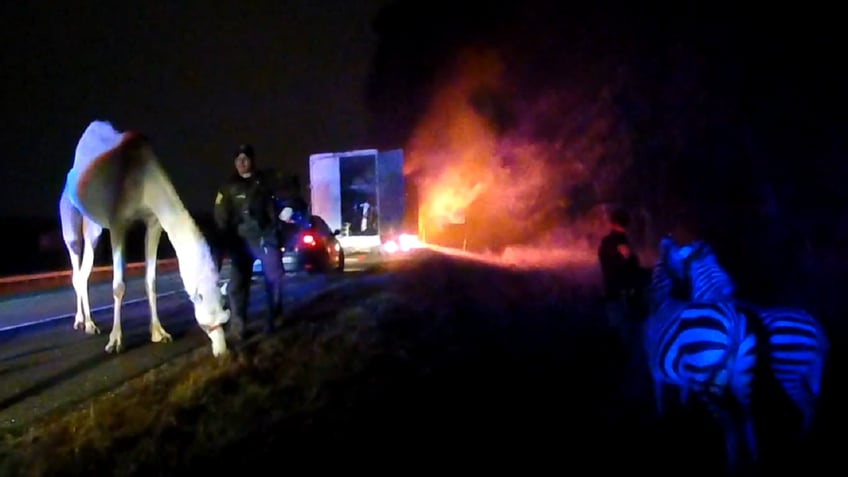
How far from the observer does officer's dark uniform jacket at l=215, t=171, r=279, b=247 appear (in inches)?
339

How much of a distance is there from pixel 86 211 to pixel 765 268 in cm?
1204

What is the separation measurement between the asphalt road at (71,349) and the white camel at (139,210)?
0.41 m

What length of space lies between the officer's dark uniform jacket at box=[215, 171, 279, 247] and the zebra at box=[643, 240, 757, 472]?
466 centimetres

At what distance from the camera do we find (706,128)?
17969mm

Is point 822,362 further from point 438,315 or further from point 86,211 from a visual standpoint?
point 86,211

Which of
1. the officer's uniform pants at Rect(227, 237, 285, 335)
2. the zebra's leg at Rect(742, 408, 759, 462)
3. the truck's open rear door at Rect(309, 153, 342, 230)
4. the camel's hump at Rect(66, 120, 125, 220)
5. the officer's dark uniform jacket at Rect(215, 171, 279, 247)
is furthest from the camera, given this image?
the truck's open rear door at Rect(309, 153, 342, 230)

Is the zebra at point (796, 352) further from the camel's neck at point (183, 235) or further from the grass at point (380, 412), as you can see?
the camel's neck at point (183, 235)

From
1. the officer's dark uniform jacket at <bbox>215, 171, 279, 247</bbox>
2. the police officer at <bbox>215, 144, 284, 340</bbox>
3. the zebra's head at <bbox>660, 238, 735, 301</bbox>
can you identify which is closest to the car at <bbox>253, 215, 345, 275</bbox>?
the police officer at <bbox>215, 144, 284, 340</bbox>

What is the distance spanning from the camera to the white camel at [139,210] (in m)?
7.54

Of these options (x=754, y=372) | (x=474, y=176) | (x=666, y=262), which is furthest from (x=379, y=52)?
(x=754, y=372)

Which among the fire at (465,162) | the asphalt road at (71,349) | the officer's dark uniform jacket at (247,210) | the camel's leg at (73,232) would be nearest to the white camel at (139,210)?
the asphalt road at (71,349)

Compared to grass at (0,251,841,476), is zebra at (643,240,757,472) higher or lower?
higher

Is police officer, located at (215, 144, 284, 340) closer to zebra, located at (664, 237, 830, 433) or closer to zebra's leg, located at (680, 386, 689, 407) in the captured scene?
zebra's leg, located at (680, 386, 689, 407)

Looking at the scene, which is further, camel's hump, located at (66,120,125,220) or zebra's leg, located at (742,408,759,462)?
camel's hump, located at (66,120,125,220)
